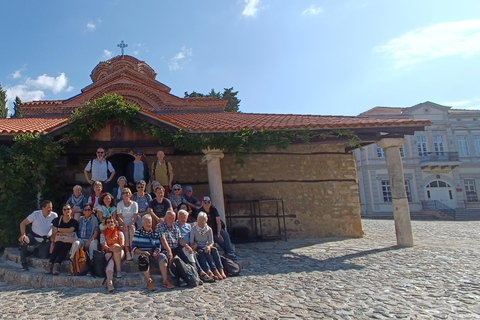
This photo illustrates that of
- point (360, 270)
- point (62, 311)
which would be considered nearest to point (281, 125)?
point (360, 270)

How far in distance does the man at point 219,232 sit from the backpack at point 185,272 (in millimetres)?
993

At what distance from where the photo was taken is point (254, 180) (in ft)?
27.9

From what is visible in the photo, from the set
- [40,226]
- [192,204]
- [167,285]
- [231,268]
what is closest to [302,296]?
[231,268]

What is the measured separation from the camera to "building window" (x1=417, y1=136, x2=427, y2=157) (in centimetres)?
2330

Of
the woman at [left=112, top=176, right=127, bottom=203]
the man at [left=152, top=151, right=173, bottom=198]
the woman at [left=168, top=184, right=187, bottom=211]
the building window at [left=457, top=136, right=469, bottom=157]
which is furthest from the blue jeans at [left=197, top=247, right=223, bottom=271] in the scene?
the building window at [left=457, top=136, right=469, bottom=157]

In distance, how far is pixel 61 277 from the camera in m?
4.36

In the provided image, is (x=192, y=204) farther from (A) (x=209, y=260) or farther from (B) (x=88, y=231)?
(B) (x=88, y=231)

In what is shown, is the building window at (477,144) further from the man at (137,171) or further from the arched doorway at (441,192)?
the man at (137,171)

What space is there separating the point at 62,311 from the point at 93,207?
201 cm

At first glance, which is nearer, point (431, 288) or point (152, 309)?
point (152, 309)

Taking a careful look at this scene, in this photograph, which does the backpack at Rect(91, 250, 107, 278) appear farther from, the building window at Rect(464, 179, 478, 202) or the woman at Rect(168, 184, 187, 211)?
the building window at Rect(464, 179, 478, 202)

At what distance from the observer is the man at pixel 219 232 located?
5.28m

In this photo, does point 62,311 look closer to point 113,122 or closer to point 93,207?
point 93,207

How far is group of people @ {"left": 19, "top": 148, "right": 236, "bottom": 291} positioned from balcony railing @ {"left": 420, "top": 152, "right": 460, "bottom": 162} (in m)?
22.1
